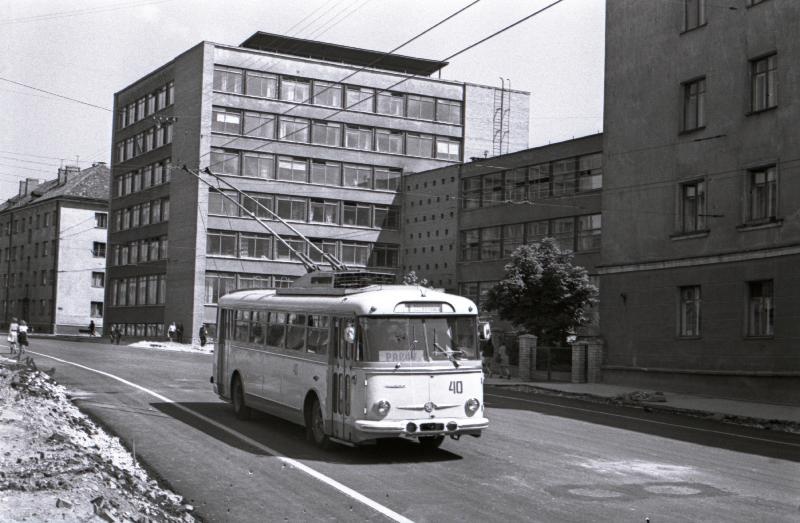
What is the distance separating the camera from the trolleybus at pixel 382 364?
527 inches

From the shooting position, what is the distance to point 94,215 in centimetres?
9456

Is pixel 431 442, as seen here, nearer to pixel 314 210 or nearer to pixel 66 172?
pixel 314 210

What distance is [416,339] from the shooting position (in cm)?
1380

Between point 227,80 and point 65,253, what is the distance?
34.8 m

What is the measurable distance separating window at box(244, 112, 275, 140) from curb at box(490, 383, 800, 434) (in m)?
39.5

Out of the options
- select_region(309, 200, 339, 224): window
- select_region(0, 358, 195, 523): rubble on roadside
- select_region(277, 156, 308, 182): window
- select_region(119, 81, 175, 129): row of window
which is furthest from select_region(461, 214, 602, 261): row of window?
select_region(0, 358, 195, 523): rubble on roadside

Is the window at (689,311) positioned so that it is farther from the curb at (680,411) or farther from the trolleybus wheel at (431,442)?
the trolleybus wheel at (431,442)

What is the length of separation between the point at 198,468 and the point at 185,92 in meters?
59.7

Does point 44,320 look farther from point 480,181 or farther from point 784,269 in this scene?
point 784,269

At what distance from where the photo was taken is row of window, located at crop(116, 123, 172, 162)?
72.0m

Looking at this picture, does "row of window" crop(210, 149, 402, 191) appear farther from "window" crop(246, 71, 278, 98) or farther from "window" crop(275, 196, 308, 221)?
"window" crop(246, 71, 278, 98)

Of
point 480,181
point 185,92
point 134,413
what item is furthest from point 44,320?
point 134,413

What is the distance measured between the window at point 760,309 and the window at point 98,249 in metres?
77.6

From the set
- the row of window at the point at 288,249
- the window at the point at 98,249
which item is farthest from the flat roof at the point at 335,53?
the window at the point at 98,249
